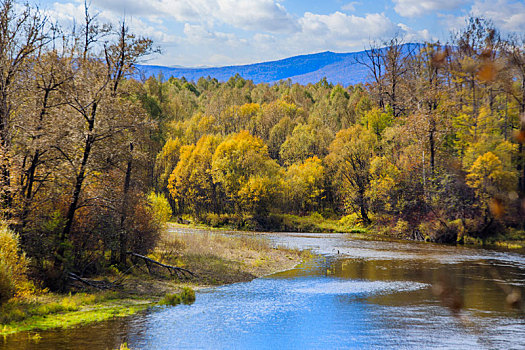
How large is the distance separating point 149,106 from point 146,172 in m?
4.97

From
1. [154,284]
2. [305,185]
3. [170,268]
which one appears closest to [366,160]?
[305,185]

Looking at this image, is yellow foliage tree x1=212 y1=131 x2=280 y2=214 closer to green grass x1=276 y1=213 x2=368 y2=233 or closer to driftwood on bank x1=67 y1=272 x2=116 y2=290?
green grass x1=276 y1=213 x2=368 y2=233

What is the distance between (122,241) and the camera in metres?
25.0

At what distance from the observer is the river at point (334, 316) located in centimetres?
1557

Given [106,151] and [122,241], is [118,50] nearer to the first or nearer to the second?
[106,151]

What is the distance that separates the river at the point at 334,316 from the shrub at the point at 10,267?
2086mm

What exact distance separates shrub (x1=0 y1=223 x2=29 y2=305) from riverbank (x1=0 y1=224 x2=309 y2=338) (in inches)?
18.4

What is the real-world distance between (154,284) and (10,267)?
8111 mm

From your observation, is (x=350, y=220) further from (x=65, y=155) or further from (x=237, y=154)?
(x=65, y=155)

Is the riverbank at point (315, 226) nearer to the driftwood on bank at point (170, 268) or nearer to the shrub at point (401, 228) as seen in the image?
the shrub at point (401, 228)

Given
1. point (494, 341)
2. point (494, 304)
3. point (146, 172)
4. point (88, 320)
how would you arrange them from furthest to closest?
point (146, 172), point (494, 304), point (88, 320), point (494, 341)

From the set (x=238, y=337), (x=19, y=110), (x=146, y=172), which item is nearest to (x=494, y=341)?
(x=238, y=337)

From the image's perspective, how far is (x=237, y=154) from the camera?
2761 inches

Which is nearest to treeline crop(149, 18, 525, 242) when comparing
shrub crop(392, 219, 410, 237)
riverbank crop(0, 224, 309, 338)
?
shrub crop(392, 219, 410, 237)
